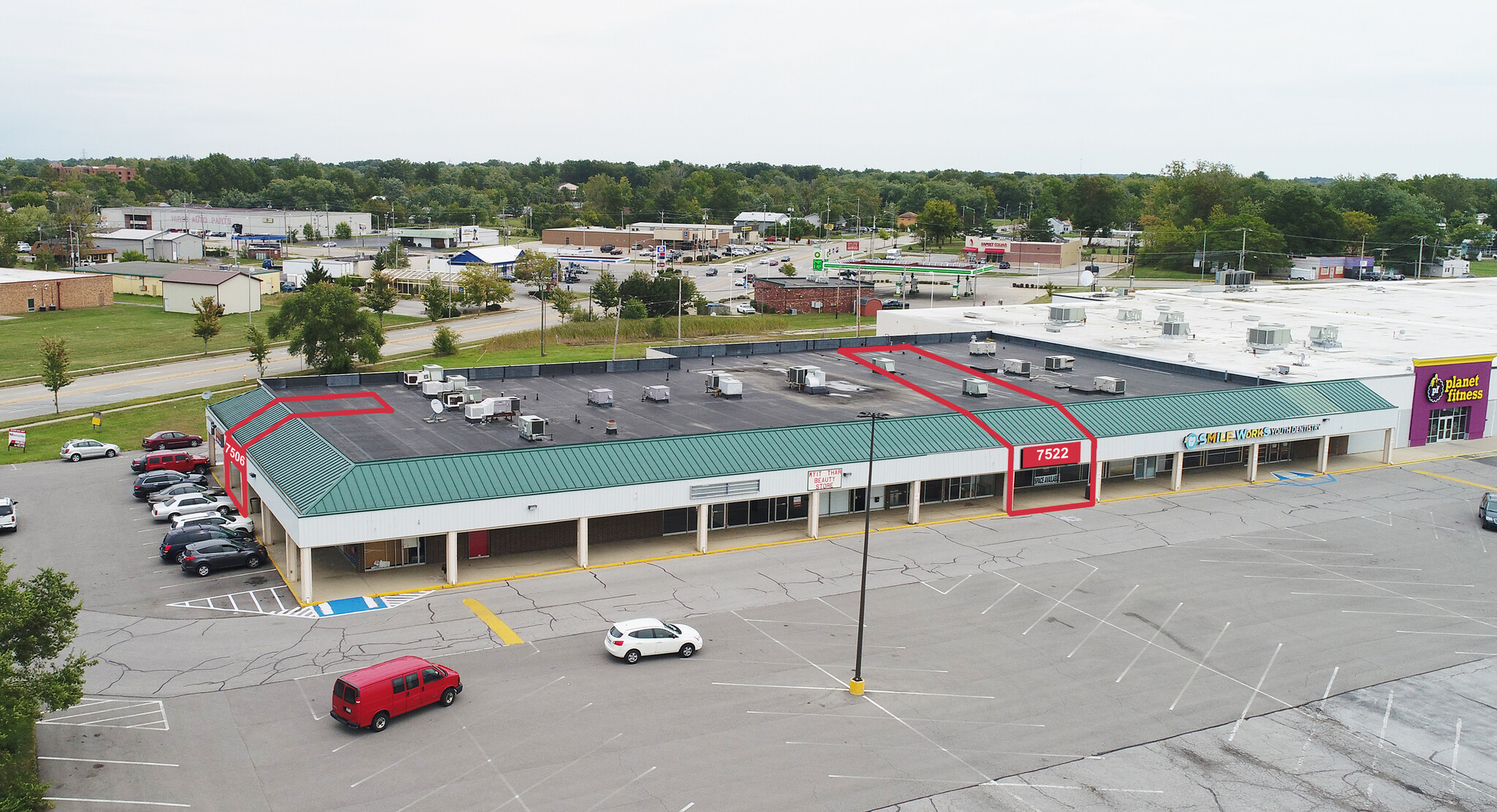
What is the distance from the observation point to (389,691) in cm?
2888

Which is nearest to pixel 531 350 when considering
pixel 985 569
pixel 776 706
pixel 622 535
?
pixel 622 535

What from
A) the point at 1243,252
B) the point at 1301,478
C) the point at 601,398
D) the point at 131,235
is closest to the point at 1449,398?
the point at 1301,478

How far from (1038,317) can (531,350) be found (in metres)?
42.8

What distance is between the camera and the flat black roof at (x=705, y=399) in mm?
46344

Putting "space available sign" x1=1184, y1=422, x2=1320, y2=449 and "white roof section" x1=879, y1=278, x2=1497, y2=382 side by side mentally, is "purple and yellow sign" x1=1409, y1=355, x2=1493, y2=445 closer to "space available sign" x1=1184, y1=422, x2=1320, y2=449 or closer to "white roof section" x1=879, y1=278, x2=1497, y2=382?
"white roof section" x1=879, y1=278, x2=1497, y2=382

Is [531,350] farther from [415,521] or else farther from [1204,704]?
[1204,704]

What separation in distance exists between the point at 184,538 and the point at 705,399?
2417cm

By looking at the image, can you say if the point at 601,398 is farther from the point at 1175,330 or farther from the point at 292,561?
the point at 1175,330

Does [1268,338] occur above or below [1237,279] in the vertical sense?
below

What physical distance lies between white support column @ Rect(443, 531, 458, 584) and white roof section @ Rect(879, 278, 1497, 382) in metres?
47.3

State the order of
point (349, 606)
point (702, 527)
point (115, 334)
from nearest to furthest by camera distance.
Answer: point (349, 606)
point (702, 527)
point (115, 334)

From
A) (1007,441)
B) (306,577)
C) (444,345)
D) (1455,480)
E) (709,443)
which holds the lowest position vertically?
(306,577)

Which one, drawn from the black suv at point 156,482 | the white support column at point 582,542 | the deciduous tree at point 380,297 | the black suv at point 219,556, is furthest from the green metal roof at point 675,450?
→ the deciduous tree at point 380,297

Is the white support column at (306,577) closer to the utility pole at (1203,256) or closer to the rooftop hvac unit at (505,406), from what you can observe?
the rooftop hvac unit at (505,406)
